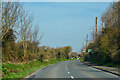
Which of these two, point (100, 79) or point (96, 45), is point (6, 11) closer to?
point (100, 79)

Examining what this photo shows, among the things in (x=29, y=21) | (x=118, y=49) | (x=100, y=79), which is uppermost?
(x=29, y=21)

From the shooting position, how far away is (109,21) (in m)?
44.8

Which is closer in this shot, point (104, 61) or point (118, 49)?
point (118, 49)

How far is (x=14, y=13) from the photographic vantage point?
1856 centimetres

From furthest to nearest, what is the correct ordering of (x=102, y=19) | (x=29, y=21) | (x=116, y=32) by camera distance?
(x=102, y=19), (x=29, y=21), (x=116, y=32)

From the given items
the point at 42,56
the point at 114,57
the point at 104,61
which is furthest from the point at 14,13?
the point at 42,56

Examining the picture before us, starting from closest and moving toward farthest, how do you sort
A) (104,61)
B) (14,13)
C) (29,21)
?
(14,13) → (29,21) → (104,61)

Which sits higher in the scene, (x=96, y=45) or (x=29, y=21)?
(x=29, y=21)

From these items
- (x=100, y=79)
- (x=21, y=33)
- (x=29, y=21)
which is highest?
(x=29, y=21)

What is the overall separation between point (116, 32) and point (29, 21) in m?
14.8

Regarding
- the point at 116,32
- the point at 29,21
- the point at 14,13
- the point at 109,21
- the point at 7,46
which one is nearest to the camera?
the point at 14,13

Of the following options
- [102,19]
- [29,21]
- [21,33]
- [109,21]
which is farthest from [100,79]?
[102,19]

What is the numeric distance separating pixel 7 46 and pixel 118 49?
58.8 ft

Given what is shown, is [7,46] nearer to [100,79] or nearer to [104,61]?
[100,79]
